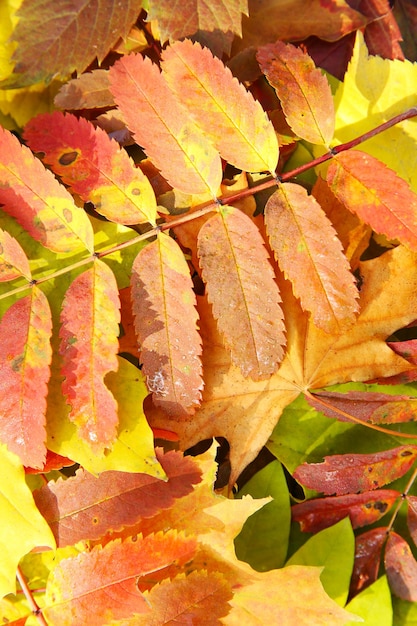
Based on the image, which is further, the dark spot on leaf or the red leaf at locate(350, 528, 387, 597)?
the red leaf at locate(350, 528, 387, 597)

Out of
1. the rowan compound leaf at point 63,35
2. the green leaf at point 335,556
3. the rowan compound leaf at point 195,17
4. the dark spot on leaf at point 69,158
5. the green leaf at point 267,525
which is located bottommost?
the green leaf at point 335,556

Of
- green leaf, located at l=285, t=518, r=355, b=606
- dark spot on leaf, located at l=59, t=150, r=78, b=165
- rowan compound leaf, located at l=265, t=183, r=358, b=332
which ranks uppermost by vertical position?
dark spot on leaf, located at l=59, t=150, r=78, b=165

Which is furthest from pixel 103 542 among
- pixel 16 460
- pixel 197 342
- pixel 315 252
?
pixel 315 252

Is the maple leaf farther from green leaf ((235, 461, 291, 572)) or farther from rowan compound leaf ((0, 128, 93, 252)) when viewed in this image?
rowan compound leaf ((0, 128, 93, 252))

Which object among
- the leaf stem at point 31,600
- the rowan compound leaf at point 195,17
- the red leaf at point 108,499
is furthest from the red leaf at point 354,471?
the rowan compound leaf at point 195,17

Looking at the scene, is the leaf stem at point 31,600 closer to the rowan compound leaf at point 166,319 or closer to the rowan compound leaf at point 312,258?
the rowan compound leaf at point 166,319

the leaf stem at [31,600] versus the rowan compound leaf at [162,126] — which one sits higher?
the rowan compound leaf at [162,126]

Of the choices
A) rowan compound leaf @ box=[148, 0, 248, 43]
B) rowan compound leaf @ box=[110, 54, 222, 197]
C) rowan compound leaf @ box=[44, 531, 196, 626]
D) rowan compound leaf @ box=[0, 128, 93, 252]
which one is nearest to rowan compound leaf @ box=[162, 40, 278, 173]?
rowan compound leaf @ box=[110, 54, 222, 197]
